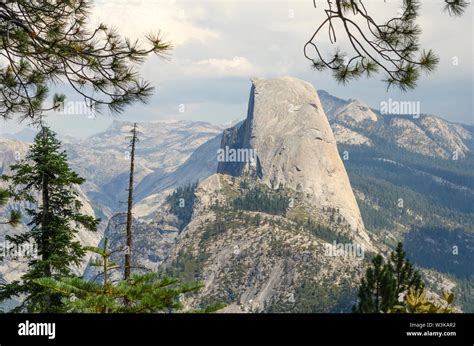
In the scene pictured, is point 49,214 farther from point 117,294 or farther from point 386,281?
point 386,281

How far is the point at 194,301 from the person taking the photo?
185875 millimetres

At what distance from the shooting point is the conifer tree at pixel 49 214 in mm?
23734

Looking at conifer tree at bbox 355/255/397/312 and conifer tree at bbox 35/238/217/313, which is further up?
conifer tree at bbox 35/238/217/313

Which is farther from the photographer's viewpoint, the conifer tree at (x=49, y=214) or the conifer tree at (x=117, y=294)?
the conifer tree at (x=49, y=214)

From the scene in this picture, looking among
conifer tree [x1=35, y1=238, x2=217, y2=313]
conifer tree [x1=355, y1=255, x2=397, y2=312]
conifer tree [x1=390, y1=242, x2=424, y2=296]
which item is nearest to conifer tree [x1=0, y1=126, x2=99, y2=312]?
conifer tree [x1=35, y1=238, x2=217, y2=313]

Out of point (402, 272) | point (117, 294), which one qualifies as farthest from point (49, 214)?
point (402, 272)

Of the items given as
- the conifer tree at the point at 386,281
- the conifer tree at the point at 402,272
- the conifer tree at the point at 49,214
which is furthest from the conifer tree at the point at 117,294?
the conifer tree at the point at 402,272

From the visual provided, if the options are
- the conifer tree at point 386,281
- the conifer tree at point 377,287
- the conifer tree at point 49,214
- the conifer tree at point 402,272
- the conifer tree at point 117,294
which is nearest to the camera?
the conifer tree at point 117,294

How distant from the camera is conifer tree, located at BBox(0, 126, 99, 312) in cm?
2373

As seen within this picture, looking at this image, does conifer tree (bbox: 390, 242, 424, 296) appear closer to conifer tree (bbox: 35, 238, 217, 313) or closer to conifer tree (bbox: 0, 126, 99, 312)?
conifer tree (bbox: 0, 126, 99, 312)

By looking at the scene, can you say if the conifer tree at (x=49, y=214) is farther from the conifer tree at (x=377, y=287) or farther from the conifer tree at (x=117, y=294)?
the conifer tree at (x=377, y=287)

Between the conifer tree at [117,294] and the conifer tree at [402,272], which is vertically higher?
the conifer tree at [117,294]
